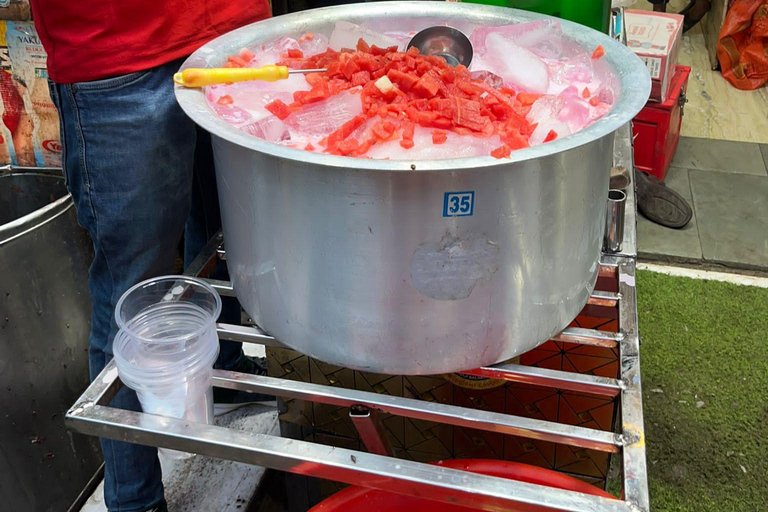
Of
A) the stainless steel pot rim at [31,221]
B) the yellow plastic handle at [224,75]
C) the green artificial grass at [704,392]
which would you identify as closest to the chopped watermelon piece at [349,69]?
the yellow plastic handle at [224,75]

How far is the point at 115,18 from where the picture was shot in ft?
4.53

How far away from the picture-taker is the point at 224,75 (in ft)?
3.86

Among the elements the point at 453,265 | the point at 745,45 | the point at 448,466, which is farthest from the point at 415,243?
the point at 745,45

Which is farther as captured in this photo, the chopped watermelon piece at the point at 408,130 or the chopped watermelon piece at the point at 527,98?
the chopped watermelon piece at the point at 527,98

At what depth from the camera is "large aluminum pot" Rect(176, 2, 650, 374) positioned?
38.0 inches

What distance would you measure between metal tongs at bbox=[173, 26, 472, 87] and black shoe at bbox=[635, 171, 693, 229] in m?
2.30

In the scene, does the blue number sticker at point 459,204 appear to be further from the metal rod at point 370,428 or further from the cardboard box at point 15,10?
the cardboard box at point 15,10

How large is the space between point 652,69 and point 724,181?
848mm

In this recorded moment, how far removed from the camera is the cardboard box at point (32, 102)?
1907 millimetres

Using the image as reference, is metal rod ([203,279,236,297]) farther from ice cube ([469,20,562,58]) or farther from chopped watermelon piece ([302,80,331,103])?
ice cube ([469,20,562,58])

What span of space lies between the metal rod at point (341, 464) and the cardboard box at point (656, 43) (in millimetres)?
2779

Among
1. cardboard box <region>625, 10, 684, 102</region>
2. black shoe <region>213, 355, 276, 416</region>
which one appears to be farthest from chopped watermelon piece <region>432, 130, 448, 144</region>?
cardboard box <region>625, 10, 684, 102</region>

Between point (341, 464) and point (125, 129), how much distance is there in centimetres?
88

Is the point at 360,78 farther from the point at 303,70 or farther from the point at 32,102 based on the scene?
the point at 32,102
